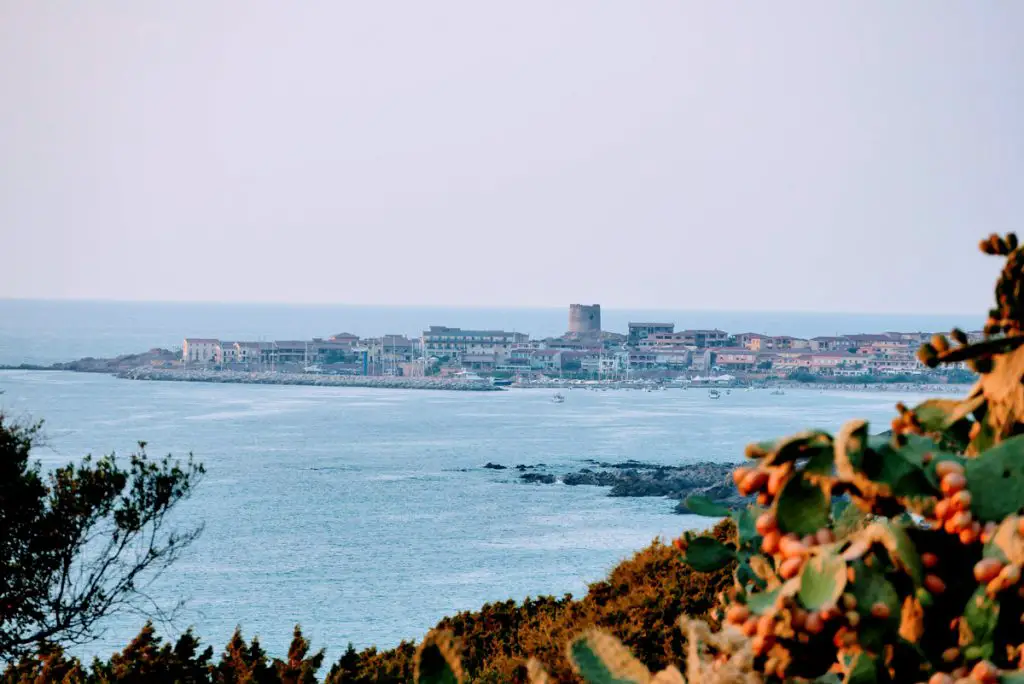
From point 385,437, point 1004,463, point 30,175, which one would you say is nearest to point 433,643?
point 1004,463

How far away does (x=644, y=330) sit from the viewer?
73062 millimetres

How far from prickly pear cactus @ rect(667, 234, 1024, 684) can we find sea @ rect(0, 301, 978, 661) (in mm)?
7989

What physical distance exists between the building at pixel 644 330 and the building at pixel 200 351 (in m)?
25.3

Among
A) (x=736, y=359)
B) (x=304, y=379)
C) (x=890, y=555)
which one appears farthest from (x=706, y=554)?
(x=736, y=359)

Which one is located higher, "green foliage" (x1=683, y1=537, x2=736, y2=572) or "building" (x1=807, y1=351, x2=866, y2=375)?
"green foliage" (x1=683, y1=537, x2=736, y2=572)

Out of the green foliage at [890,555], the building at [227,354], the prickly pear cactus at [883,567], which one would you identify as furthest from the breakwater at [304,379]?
the prickly pear cactus at [883,567]

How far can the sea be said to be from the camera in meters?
21.8

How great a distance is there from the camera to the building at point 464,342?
6944cm

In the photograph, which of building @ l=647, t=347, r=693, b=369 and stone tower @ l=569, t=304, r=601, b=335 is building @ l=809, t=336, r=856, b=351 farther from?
stone tower @ l=569, t=304, r=601, b=335

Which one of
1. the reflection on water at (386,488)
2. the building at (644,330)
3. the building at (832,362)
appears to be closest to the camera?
the reflection on water at (386,488)

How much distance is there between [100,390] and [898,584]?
2369 inches

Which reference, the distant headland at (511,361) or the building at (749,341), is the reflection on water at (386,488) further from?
the building at (749,341)

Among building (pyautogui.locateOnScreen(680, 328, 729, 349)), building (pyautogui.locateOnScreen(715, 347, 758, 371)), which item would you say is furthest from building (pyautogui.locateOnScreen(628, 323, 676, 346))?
building (pyautogui.locateOnScreen(715, 347, 758, 371))

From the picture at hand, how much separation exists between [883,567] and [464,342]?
230 feet
